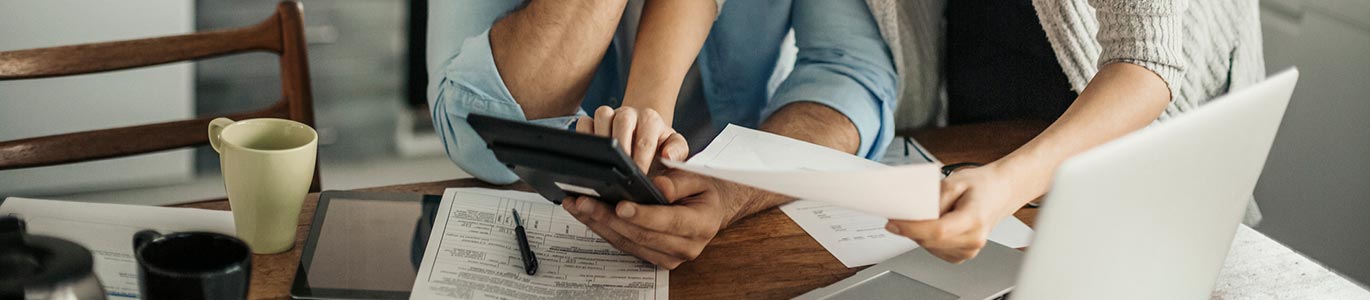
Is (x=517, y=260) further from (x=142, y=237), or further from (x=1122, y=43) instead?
(x=1122, y=43)

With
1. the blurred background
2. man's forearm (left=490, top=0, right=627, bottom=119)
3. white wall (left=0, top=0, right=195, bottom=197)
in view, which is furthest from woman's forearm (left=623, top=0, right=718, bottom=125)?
white wall (left=0, top=0, right=195, bottom=197)

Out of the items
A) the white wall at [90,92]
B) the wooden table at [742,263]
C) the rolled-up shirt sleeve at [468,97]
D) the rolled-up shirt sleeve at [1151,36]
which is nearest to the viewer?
the wooden table at [742,263]

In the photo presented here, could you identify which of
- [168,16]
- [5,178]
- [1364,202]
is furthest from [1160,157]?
[5,178]

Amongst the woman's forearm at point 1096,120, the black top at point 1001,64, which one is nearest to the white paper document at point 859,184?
the woman's forearm at point 1096,120

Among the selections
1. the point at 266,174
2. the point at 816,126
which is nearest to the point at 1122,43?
the point at 816,126

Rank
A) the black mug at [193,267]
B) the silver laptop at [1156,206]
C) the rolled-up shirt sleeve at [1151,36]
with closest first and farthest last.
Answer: the silver laptop at [1156,206]
the black mug at [193,267]
the rolled-up shirt sleeve at [1151,36]

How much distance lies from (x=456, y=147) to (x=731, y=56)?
393 millimetres

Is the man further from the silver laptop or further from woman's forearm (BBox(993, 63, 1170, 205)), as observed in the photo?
the silver laptop

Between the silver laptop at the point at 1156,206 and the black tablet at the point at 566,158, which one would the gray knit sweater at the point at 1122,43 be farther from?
the black tablet at the point at 566,158

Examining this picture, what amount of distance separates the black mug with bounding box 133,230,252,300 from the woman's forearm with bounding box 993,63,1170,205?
583 mm

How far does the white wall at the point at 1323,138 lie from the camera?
166 centimetres

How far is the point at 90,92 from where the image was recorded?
2.00 metres

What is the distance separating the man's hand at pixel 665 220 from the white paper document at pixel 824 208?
0.06 metres

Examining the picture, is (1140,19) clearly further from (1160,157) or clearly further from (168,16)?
(168,16)
